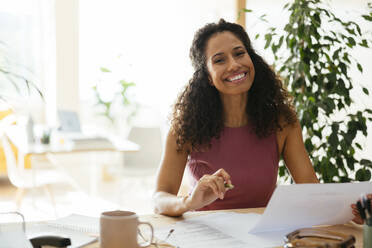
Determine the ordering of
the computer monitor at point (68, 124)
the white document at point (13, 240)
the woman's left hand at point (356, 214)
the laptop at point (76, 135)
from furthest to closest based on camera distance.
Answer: the computer monitor at point (68, 124)
the laptop at point (76, 135)
the woman's left hand at point (356, 214)
the white document at point (13, 240)

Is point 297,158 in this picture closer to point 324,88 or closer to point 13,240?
point 324,88

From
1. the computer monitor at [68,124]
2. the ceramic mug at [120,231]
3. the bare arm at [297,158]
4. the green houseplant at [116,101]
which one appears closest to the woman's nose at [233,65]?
the bare arm at [297,158]

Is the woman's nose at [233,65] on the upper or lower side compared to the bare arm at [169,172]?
upper

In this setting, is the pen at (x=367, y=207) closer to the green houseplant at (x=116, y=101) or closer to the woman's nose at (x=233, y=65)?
the woman's nose at (x=233, y=65)

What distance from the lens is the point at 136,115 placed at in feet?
20.8

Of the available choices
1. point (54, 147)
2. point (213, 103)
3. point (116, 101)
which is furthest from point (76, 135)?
point (213, 103)

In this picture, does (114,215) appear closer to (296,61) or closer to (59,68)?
(296,61)

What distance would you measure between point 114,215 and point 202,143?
791 millimetres

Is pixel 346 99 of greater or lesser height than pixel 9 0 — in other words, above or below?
below

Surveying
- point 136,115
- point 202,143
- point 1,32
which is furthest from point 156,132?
point 1,32

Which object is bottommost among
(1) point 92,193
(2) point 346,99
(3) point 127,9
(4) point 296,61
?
(1) point 92,193

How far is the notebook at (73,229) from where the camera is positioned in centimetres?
113

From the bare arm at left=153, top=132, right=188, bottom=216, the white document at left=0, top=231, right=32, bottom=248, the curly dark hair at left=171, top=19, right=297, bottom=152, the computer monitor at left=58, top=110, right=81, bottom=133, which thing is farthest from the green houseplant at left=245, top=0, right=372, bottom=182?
the computer monitor at left=58, top=110, right=81, bottom=133

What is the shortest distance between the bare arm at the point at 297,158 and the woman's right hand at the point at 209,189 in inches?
19.7
